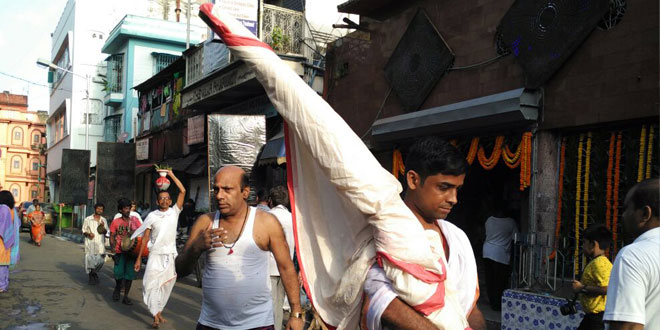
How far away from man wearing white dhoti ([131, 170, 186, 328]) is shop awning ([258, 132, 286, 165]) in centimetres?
536

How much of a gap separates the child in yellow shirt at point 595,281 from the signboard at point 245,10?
1152 cm

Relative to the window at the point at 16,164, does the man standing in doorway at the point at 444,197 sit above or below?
below

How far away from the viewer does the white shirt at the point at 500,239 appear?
9672 millimetres

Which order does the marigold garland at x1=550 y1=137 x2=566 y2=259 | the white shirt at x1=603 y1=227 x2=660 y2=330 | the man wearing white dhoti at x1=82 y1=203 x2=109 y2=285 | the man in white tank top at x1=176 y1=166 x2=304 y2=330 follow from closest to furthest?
the white shirt at x1=603 y1=227 x2=660 y2=330, the man in white tank top at x1=176 y1=166 x2=304 y2=330, the marigold garland at x1=550 y1=137 x2=566 y2=259, the man wearing white dhoti at x1=82 y1=203 x2=109 y2=285

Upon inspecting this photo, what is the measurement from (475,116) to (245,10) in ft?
26.9

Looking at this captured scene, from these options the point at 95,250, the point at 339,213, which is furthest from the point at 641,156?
the point at 95,250

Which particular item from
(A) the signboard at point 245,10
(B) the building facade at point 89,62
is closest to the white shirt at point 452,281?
(A) the signboard at point 245,10

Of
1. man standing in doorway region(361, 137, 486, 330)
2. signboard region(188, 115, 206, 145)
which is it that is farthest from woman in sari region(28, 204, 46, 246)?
man standing in doorway region(361, 137, 486, 330)

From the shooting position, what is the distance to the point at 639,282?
266 cm

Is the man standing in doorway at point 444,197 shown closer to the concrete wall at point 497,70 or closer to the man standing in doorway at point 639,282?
the man standing in doorway at point 639,282

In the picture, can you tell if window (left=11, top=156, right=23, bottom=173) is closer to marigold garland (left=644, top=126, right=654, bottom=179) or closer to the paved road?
the paved road

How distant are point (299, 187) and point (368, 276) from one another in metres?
0.51

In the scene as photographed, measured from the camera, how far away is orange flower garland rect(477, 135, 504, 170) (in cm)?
949

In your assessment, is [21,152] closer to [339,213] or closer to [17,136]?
[17,136]
